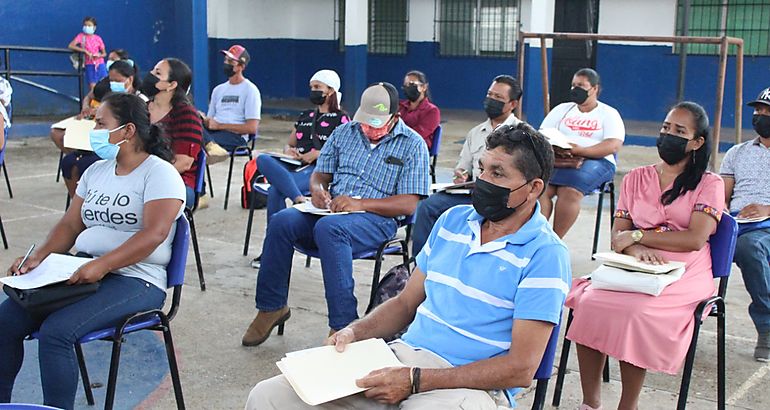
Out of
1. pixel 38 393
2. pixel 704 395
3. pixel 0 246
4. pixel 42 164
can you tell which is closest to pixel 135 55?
pixel 42 164

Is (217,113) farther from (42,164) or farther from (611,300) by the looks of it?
(611,300)

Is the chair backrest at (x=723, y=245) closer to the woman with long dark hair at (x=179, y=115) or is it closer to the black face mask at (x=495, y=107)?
the black face mask at (x=495, y=107)

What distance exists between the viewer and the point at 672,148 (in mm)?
3779

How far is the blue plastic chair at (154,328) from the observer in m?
3.06

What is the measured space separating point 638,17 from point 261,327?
36.9 feet

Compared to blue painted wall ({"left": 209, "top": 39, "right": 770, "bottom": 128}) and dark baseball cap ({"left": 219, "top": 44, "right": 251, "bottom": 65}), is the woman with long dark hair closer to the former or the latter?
dark baseball cap ({"left": 219, "top": 44, "right": 251, "bottom": 65})

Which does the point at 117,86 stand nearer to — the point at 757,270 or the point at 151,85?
the point at 151,85

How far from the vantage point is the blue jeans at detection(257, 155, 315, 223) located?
224 inches

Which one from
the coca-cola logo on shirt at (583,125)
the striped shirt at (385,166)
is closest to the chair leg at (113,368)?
the striped shirt at (385,166)

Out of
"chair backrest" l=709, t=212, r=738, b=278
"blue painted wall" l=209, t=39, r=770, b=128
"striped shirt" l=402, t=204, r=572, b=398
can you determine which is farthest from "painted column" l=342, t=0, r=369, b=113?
"striped shirt" l=402, t=204, r=572, b=398

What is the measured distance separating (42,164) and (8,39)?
459 cm

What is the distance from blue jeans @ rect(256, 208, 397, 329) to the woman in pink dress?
1.04 m

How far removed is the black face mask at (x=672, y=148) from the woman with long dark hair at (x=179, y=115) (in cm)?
287

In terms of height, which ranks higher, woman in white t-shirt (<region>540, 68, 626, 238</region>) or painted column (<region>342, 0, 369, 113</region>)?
painted column (<region>342, 0, 369, 113</region>)
